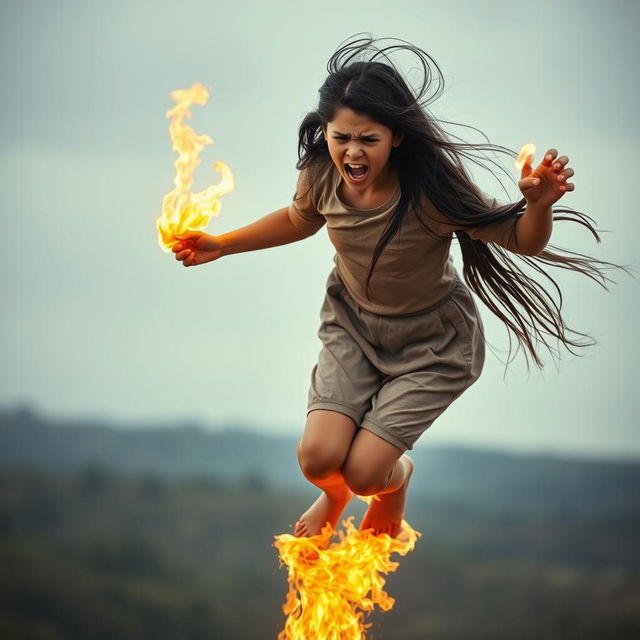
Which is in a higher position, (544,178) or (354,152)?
(354,152)

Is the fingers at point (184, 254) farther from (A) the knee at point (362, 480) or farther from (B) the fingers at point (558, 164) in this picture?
(B) the fingers at point (558, 164)

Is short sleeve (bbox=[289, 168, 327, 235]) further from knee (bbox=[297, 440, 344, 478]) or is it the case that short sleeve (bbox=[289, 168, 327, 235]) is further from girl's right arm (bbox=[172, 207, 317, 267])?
knee (bbox=[297, 440, 344, 478])

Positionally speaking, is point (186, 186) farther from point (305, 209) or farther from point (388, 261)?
point (388, 261)

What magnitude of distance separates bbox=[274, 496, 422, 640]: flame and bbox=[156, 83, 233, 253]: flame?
90 cm

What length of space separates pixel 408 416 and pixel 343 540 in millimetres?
470

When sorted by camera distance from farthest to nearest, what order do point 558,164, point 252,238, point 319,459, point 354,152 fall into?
point 252,238 → point 319,459 → point 354,152 → point 558,164

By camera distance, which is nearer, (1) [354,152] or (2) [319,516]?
(1) [354,152]

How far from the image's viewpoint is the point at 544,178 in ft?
10.0

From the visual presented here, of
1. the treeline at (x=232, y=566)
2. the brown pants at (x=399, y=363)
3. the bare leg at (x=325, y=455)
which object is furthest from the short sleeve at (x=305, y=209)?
the treeline at (x=232, y=566)

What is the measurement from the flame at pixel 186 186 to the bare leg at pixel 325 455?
0.61 m

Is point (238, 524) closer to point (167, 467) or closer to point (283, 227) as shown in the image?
point (167, 467)

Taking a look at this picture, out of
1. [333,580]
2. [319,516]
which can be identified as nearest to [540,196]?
[319,516]

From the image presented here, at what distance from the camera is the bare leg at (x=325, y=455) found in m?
3.32

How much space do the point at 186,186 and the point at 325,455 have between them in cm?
83
